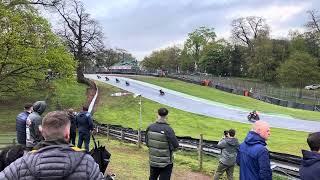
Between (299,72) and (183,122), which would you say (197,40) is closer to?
(299,72)

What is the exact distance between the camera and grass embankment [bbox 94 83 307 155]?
1313 inches

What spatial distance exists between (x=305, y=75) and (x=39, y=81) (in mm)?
46691

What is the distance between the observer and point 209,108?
53.4m

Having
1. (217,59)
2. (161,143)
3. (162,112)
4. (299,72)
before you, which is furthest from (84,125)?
(217,59)

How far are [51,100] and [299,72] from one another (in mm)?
41801

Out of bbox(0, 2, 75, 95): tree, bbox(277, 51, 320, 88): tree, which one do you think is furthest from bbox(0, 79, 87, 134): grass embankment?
bbox(277, 51, 320, 88): tree

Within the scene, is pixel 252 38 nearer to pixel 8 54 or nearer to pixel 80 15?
pixel 80 15

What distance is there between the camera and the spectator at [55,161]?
4273 mm

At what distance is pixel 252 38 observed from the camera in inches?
4459

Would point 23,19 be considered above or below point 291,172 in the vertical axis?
above

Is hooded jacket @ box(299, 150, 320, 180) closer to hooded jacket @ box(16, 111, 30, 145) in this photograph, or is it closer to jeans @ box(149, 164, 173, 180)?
jeans @ box(149, 164, 173, 180)

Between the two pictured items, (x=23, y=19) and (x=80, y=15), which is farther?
(x=80, y=15)

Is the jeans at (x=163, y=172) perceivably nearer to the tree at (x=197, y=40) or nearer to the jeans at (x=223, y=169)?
the jeans at (x=223, y=169)

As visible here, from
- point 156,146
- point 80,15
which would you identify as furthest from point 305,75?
point 156,146
